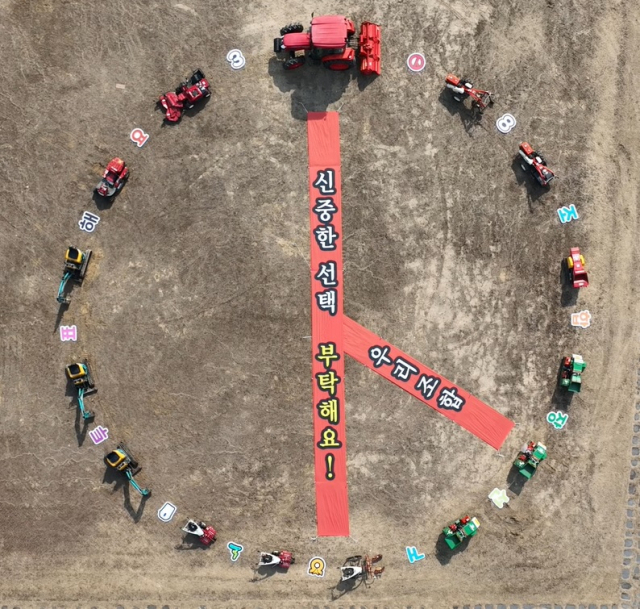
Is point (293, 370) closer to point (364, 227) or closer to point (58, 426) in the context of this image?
point (364, 227)

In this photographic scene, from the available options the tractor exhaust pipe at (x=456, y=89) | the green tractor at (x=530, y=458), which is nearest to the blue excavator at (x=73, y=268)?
the tractor exhaust pipe at (x=456, y=89)

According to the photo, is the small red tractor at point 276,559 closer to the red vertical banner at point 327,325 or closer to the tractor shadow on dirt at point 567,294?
the red vertical banner at point 327,325

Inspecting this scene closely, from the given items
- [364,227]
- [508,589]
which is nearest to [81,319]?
[364,227]

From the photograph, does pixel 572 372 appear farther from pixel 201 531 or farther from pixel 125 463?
pixel 125 463

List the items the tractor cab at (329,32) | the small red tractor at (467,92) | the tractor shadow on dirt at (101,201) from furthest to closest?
the tractor shadow on dirt at (101,201)
the small red tractor at (467,92)
the tractor cab at (329,32)

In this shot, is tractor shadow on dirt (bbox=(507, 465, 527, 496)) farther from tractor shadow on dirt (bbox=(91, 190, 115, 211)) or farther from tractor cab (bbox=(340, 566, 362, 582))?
tractor shadow on dirt (bbox=(91, 190, 115, 211))

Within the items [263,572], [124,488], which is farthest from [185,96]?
[263,572]
